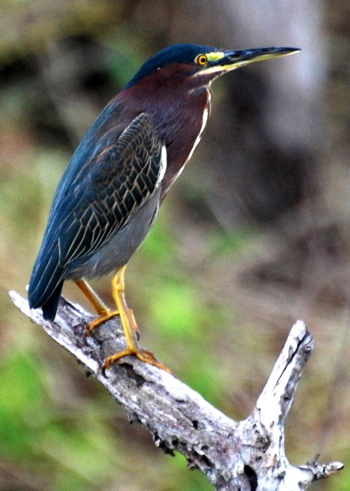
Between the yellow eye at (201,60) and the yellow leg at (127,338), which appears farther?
the yellow eye at (201,60)

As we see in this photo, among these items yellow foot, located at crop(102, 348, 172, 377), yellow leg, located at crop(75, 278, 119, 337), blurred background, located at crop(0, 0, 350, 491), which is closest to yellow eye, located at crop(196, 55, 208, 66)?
yellow leg, located at crop(75, 278, 119, 337)

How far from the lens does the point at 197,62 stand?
3.35 metres

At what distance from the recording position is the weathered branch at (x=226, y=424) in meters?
2.44

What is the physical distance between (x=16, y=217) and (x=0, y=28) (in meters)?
1.89

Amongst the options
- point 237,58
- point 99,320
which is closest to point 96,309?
point 99,320

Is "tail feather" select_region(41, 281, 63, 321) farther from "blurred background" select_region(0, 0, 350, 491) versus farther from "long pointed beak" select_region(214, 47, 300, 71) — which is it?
"blurred background" select_region(0, 0, 350, 491)

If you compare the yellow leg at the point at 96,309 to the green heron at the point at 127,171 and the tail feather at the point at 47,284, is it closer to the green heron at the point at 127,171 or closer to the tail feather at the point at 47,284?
the green heron at the point at 127,171

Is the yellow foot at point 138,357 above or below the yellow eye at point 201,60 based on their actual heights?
below

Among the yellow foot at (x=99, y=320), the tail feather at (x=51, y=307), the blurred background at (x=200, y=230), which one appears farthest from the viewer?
the blurred background at (x=200, y=230)

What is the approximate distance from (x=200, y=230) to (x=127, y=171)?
3413 millimetres

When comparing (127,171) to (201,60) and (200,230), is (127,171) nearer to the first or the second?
(201,60)

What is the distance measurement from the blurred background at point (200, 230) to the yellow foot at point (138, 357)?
1.08m

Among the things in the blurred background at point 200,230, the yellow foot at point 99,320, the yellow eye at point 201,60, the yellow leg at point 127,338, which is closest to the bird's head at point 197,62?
the yellow eye at point 201,60

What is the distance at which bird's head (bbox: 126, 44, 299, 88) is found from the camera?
334cm
